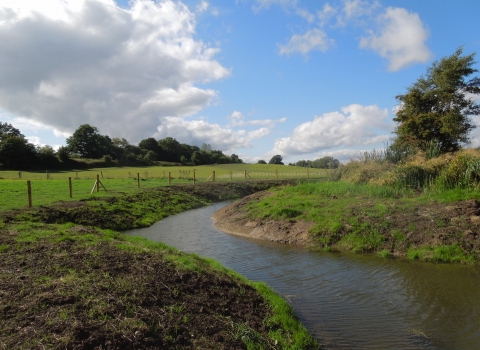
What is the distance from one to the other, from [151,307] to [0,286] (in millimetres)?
2768

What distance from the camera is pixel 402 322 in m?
6.63

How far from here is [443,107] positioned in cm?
2650

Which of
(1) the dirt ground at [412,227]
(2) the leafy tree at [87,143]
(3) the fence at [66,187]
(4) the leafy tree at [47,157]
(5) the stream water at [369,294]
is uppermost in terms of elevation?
(2) the leafy tree at [87,143]

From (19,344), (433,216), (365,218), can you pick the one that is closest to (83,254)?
(19,344)

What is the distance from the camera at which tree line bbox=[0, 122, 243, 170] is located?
69.4 metres

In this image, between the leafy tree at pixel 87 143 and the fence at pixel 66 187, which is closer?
the fence at pixel 66 187

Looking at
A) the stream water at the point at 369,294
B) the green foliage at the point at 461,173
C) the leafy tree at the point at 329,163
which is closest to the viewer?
the stream water at the point at 369,294

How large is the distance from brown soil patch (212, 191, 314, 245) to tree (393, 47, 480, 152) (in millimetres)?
14380

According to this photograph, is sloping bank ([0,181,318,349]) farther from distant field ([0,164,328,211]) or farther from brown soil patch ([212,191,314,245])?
distant field ([0,164,328,211])

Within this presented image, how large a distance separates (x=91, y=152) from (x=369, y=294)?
327 ft

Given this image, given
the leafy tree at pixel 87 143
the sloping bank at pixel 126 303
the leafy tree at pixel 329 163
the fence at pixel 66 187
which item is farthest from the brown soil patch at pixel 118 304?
the leafy tree at pixel 87 143

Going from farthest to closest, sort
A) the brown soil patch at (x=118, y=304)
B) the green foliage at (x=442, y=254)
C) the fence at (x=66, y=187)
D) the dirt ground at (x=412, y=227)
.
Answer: the fence at (x=66, y=187) < the dirt ground at (x=412, y=227) < the green foliage at (x=442, y=254) < the brown soil patch at (x=118, y=304)

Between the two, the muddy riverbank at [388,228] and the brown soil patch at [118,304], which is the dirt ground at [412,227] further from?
the brown soil patch at [118,304]

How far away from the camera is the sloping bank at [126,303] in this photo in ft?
15.0
